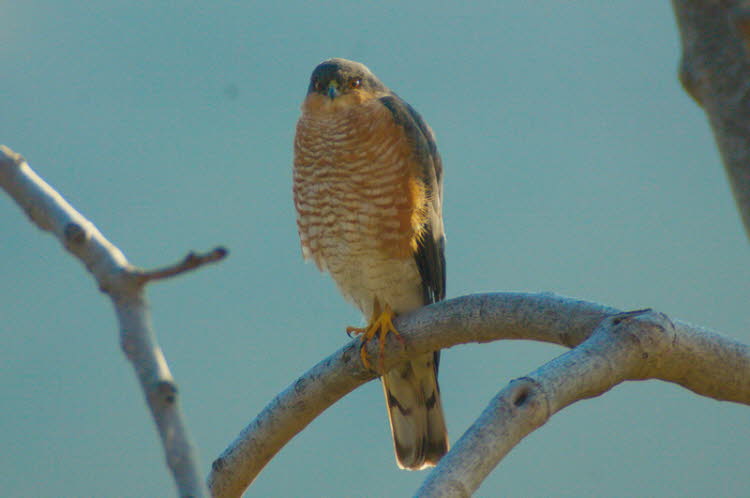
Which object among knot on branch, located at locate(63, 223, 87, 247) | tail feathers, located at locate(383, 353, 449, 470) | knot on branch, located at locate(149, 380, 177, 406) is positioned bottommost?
knot on branch, located at locate(149, 380, 177, 406)

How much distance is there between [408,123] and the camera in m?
4.39

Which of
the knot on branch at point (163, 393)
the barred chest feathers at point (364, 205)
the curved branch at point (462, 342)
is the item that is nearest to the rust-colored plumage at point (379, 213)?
the barred chest feathers at point (364, 205)

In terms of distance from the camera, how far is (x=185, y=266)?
119cm

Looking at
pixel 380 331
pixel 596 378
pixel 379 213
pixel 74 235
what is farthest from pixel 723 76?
pixel 379 213

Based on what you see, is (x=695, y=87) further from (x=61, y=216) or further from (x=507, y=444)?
(x=507, y=444)

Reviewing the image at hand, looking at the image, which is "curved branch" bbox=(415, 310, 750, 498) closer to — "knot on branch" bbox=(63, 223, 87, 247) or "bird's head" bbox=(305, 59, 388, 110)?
"knot on branch" bbox=(63, 223, 87, 247)

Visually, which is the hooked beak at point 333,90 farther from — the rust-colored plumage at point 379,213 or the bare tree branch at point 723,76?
the bare tree branch at point 723,76

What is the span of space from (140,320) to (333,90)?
3553mm

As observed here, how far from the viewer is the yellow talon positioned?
11.7 ft

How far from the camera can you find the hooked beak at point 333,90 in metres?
4.56

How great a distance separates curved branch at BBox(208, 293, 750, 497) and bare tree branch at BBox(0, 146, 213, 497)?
119cm

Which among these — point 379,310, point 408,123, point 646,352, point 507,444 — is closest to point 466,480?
point 507,444

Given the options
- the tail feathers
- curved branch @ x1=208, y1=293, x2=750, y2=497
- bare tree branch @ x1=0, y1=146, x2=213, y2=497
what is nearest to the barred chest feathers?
the tail feathers

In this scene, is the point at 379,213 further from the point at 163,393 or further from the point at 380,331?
the point at 163,393
